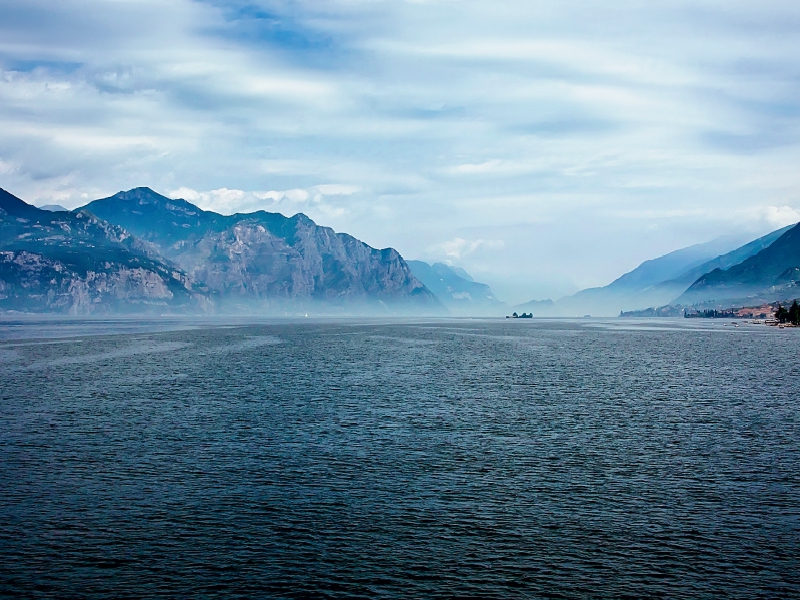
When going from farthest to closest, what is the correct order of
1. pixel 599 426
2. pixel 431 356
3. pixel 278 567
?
1. pixel 431 356
2. pixel 599 426
3. pixel 278 567

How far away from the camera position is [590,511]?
4047cm

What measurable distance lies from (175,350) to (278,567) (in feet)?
518

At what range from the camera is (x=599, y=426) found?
220ft

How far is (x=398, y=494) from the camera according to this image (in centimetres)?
4388

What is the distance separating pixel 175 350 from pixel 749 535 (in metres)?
165

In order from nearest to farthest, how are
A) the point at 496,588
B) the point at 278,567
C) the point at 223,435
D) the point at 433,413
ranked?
the point at 496,588 < the point at 278,567 < the point at 223,435 < the point at 433,413

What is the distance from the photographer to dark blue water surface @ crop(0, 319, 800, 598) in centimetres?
3183

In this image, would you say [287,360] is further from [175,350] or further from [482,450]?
[482,450]

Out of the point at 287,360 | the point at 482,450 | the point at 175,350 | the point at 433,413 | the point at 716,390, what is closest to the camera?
the point at 482,450

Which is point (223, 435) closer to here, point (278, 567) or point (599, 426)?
point (278, 567)

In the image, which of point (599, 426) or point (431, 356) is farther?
point (431, 356)

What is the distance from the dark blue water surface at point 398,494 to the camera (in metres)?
31.8

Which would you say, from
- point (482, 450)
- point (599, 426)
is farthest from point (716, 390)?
point (482, 450)

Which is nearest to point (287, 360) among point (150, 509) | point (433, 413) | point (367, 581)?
point (433, 413)
